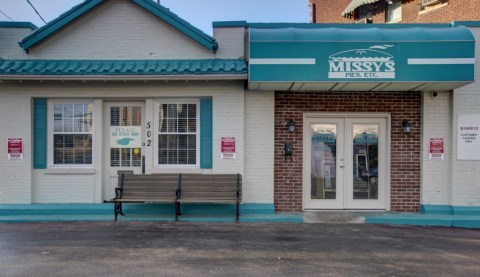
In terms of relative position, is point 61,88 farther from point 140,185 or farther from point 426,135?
point 426,135

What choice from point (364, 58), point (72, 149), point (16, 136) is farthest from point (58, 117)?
point (364, 58)

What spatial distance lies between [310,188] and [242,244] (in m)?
2.89

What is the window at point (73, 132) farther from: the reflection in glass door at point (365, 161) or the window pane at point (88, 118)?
the reflection in glass door at point (365, 161)

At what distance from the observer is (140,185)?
26.1 feet

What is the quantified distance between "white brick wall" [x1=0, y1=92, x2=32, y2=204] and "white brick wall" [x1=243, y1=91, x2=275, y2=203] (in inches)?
193

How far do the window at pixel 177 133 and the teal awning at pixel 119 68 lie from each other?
0.88m

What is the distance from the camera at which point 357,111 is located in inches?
332

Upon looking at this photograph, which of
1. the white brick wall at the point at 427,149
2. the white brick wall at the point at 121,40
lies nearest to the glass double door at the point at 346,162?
the white brick wall at the point at 427,149

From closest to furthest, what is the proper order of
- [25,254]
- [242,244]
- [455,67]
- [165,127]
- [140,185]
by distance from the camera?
1. [25,254]
2. [242,244]
3. [455,67]
4. [140,185]
5. [165,127]

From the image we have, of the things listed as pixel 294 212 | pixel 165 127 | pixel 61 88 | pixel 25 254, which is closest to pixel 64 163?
pixel 61 88

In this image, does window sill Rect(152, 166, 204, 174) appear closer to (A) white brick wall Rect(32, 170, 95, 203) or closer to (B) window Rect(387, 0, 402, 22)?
(A) white brick wall Rect(32, 170, 95, 203)

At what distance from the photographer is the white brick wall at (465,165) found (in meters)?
8.20

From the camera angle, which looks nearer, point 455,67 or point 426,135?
point 455,67

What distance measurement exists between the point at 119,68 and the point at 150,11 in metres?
1.54
